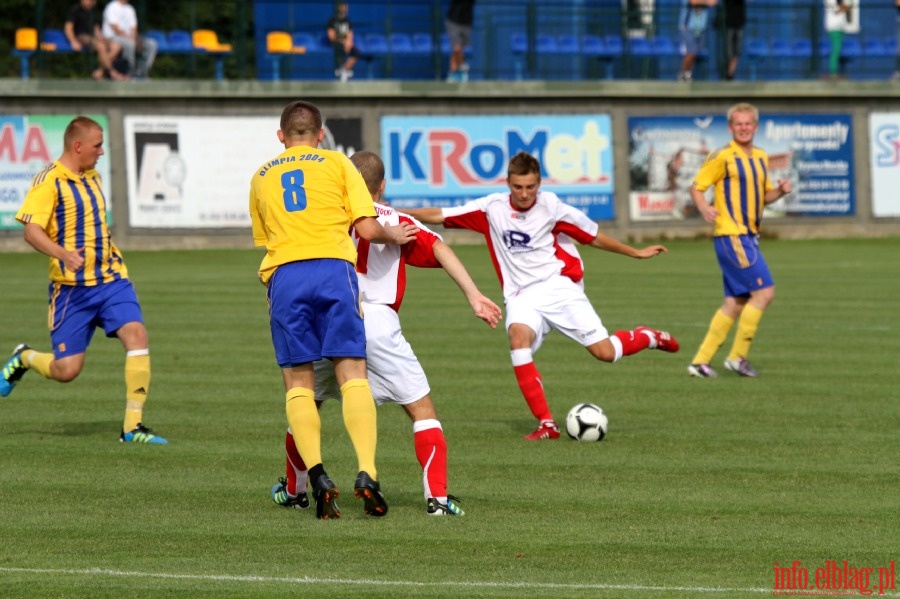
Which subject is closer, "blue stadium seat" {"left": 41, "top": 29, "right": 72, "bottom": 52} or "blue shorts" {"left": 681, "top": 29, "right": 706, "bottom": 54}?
"blue stadium seat" {"left": 41, "top": 29, "right": 72, "bottom": 52}

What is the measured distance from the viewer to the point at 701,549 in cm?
684

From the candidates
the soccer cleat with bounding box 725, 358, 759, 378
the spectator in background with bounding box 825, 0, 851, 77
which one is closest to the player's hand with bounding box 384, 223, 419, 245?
the soccer cleat with bounding box 725, 358, 759, 378

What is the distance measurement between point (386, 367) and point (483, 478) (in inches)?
57.1

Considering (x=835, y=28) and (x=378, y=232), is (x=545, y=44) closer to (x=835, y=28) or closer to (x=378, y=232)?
(x=835, y=28)

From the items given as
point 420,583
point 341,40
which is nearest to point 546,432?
point 420,583

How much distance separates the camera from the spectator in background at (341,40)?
1293 inches

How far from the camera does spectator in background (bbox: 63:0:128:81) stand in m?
30.5

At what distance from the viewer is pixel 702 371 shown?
13.6 meters

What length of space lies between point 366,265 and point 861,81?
2843cm

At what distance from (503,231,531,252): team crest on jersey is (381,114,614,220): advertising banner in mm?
20113

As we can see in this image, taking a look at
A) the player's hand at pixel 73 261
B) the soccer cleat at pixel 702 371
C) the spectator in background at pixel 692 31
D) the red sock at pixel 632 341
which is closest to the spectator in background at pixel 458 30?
the spectator in background at pixel 692 31

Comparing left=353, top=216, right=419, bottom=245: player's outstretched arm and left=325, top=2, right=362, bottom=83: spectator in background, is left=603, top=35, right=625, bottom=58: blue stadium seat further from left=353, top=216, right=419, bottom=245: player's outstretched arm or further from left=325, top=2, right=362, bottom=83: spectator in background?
left=353, top=216, right=419, bottom=245: player's outstretched arm

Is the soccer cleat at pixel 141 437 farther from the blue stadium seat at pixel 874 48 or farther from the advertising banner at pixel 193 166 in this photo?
the blue stadium seat at pixel 874 48

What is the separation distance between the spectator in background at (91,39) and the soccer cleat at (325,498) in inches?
957
